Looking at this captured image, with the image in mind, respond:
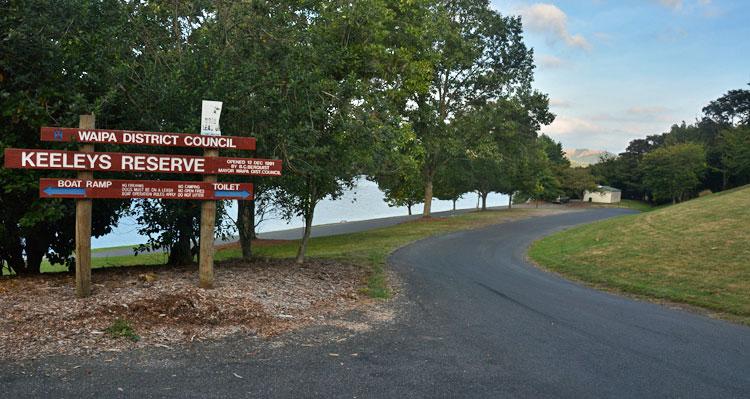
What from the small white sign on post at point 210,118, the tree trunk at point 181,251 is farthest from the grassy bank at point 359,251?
the small white sign on post at point 210,118

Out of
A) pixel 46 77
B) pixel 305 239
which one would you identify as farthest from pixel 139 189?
pixel 305 239

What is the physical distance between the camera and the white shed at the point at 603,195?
3063 inches

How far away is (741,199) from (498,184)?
25.6 meters

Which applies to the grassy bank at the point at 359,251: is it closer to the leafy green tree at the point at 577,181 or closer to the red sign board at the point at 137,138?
the red sign board at the point at 137,138

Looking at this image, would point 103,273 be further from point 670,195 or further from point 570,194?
point 570,194

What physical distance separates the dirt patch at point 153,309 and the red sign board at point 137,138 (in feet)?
7.64

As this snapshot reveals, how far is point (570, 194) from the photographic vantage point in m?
76.4

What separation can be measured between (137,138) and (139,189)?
812mm

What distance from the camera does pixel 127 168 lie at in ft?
27.6

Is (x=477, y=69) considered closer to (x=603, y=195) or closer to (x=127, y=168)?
(x=127, y=168)

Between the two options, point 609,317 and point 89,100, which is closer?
point 609,317

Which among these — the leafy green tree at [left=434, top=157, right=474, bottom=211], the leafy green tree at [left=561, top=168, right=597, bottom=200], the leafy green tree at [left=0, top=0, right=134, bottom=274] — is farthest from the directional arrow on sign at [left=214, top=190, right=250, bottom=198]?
the leafy green tree at [left=561, top=168, right=597, bottom=200]

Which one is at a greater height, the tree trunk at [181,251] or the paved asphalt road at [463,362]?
the tree trunk at [181,251]

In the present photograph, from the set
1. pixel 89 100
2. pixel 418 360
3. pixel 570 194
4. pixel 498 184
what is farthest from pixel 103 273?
pixel 570 194
